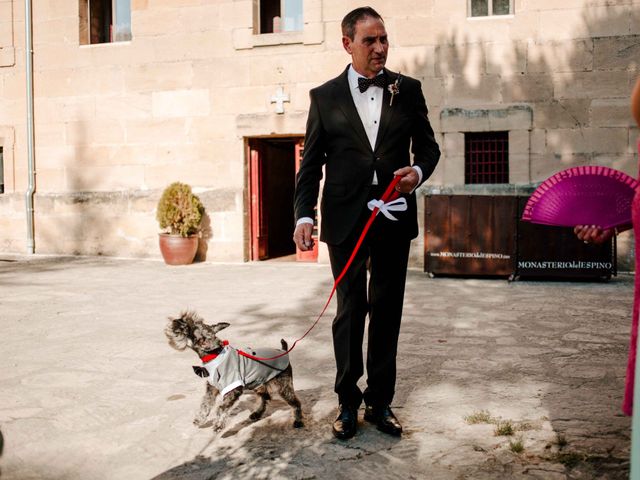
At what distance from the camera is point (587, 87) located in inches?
412

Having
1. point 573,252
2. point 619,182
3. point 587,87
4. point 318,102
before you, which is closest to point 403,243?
point 318,102

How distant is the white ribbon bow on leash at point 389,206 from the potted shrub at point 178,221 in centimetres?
874

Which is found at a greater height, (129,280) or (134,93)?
(134,93)

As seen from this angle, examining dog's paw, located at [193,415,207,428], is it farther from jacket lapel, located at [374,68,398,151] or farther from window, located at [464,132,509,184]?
window, located at [464,132,509,184]

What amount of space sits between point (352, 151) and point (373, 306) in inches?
32.5

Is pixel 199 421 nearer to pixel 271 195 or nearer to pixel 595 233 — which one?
pixel 595 233

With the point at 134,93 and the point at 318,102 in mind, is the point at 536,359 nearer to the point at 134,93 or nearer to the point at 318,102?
the point at 318,102

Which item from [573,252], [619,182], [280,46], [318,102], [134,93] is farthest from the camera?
[134,93]

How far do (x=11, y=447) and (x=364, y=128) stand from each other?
2394mm

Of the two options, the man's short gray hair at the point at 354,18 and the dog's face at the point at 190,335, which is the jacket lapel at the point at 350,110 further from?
the dog's face at the point at 190,335

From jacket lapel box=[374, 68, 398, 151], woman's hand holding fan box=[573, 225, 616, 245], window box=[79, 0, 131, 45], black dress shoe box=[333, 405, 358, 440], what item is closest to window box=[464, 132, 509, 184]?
window box=[79, 0, 131, 45]

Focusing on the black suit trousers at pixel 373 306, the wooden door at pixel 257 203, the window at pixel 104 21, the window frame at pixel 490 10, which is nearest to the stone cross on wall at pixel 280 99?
the wooden door at pixel 257 203

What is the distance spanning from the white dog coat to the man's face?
1611 millimetres

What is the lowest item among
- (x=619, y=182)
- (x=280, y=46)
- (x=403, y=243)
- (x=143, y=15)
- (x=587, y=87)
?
(x=403, y=243)
